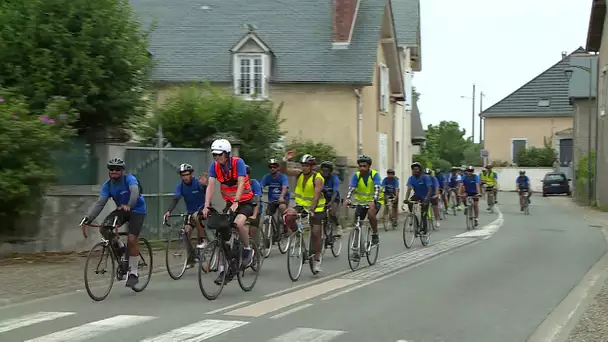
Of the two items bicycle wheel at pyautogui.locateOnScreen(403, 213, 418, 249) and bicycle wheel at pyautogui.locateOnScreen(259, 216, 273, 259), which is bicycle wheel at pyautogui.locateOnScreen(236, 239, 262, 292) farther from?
bicycle wheel at pyautogui.locateOnScreen(403, 213, 418, 249)

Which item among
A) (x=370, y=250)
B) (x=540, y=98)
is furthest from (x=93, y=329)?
(x=540, y=98)

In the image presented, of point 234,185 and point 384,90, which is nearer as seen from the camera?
point 234,185

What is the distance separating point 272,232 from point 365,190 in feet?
8.18

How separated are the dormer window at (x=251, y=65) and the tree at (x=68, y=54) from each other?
47.5ft

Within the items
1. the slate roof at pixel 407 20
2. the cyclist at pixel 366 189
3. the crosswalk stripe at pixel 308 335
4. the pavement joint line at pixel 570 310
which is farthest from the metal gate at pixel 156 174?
the slate roof at pixel 407 20

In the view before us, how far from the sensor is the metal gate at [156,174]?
653 inches

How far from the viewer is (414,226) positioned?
61.0 feet

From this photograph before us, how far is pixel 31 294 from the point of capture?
35.3ft

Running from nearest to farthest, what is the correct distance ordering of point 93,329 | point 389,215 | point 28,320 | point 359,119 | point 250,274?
1. point 93,329
2. point 28,320
3. point 250,274
4. point 389,215
5. point 359,119

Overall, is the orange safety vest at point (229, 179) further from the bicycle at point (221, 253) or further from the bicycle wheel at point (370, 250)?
the bicycle wheel at point (370, 250)

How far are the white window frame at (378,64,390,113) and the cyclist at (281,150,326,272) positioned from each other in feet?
64.0

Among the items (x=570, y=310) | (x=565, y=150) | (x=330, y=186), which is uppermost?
(x=565, y=150)

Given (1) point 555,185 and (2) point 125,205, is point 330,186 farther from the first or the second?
(1) point 555,185

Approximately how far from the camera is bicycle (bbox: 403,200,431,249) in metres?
18.3
